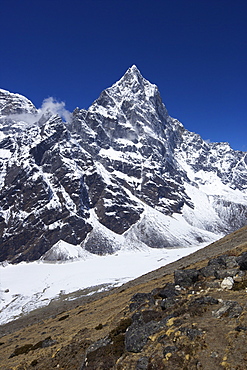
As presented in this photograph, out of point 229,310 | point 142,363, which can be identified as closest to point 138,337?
point 142,363

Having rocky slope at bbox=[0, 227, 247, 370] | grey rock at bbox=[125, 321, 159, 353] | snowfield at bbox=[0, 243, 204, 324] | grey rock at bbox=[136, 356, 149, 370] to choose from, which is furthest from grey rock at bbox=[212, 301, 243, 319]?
snowfield at bbox=[0, 243, 204, 324]

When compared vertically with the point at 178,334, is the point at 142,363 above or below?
below

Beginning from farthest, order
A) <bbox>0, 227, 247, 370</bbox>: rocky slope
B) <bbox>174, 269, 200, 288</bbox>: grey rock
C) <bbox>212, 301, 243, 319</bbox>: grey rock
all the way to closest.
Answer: <bbox>174, 269, 200, 288</bbox>: grey rock < <bbox>212, 301, 243, 319</bbox>: grey rock < <bbox>0, 227, 247, 370</bbox>: rocky slope

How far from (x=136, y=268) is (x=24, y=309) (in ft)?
312

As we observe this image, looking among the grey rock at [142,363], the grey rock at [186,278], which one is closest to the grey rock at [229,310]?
the grey rock at [142,363]

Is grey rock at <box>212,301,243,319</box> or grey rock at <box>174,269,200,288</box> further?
grey rock at <box>174,269,200,288</box>

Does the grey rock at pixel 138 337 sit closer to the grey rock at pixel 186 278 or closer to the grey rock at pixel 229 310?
the grey rock at pixel 229 310

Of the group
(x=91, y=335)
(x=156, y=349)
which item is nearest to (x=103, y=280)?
(x=91, y=335)

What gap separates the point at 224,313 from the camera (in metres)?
16.1

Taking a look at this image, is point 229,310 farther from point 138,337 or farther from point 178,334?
point 138,337

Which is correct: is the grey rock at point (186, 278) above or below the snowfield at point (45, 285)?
above

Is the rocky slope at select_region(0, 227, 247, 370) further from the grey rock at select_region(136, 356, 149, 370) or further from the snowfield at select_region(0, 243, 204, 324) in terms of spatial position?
the snowfield at select_region(0, 243, 204, 324)

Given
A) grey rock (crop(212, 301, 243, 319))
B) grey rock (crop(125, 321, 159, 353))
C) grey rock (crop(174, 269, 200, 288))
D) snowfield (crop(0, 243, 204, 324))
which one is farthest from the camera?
snowfield (crop(0, 243, 204, 324))

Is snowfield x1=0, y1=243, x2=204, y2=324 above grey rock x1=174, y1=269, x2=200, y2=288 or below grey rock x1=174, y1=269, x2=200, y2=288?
below
